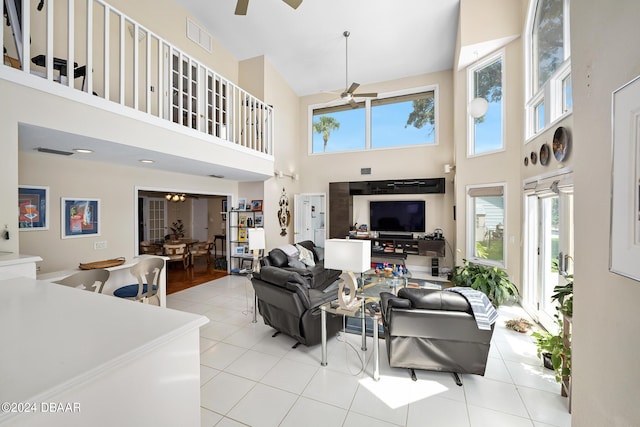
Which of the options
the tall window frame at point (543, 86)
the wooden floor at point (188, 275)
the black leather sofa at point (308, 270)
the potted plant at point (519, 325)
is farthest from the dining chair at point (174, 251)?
the tall window frame at point (543, 86)

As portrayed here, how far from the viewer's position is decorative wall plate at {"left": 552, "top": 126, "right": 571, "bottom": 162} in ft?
9.43

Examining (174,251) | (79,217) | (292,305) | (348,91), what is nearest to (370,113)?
(348,91)

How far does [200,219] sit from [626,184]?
10051 millimetres

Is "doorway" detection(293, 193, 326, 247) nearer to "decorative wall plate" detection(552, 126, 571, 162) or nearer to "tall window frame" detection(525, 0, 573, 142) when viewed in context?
"tall window frame" detection(525, 0, 573, 142)

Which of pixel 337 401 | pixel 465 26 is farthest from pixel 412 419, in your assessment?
pixel 465 26

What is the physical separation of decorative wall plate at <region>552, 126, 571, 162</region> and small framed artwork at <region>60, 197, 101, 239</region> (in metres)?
6.27

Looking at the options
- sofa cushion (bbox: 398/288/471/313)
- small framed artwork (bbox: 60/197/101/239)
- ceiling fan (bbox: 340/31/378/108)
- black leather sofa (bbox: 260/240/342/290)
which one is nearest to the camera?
sofa cushion (bbox: 398/288/471/313)

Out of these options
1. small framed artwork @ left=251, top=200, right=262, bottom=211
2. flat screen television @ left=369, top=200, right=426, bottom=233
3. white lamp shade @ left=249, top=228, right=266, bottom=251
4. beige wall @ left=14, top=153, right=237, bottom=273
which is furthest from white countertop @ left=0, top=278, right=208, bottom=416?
flat screen television @ left=369, top=200, right=426, bottom=233

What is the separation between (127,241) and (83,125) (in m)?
2.38

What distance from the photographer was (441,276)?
624 cm

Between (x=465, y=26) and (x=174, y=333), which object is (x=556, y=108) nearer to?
(x=465, y=26)

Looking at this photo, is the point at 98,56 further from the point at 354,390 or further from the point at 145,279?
the point at 354,390

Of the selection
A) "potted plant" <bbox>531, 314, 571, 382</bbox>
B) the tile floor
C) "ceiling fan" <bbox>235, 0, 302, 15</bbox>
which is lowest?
the tile floor

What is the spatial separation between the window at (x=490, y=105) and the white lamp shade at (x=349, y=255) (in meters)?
3.89
